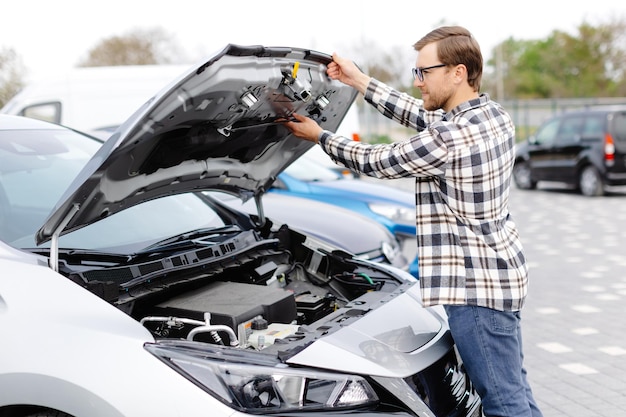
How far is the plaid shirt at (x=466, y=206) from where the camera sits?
2.71 metres

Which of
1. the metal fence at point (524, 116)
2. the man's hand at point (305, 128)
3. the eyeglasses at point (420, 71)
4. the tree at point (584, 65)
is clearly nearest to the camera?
the eyeglasses at point (420, 71)

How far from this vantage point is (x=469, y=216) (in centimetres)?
274

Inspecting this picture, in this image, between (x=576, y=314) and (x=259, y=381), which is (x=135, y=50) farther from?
(x=259, y=381)

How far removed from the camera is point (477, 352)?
109 inches

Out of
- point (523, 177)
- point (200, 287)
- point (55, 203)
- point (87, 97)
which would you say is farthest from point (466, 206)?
point (523, 177)

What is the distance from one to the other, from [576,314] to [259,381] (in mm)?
4431

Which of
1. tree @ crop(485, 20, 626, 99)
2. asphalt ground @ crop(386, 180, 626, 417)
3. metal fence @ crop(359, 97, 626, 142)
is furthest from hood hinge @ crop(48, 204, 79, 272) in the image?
tree @ crop(485, 20, 626, 99)

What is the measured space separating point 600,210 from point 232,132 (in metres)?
10.5

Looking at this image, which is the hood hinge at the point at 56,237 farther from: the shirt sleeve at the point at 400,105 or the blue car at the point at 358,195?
the blue car at the point at 358,195

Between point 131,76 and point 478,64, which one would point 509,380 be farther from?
point 131,76

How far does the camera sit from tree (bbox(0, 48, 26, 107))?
18.6 metres

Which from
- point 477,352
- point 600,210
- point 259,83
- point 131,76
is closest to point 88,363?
point 259,83

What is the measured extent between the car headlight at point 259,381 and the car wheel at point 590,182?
12720 millimetres

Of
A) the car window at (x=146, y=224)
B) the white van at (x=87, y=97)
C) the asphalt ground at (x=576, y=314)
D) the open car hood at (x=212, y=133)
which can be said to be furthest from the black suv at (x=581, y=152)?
the car window at (x=146, y=224)
